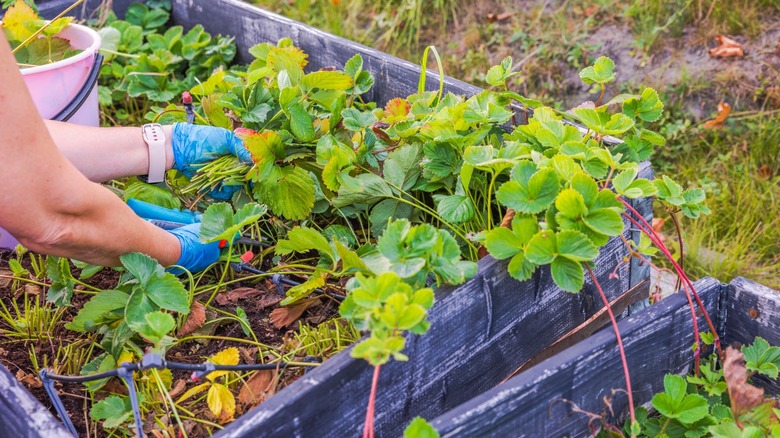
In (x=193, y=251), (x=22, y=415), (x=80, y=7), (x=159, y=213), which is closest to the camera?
(x=22, y=415)

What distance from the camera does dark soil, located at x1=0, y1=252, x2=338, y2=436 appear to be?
1.35 m

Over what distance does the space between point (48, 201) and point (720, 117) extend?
2155 mm

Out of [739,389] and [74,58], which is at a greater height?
[74,58]

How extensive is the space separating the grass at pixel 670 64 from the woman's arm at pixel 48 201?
158cm

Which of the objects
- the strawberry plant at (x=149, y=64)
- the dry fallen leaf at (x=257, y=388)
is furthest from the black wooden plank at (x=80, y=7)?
the dry fallen leaf at (x=257, y=388)

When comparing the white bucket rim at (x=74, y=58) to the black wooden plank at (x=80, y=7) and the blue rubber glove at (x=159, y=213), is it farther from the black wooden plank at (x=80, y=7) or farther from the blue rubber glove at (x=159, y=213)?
the black wooden plank at (x=80, y=7)

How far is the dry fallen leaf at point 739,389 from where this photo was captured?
1.15 m

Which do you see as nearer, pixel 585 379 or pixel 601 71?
pixel 585 379

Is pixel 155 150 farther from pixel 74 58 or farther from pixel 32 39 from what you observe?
pixel 32 39

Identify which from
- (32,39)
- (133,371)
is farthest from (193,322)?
(32,39)

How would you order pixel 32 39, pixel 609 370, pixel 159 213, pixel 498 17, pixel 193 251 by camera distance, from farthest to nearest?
1. pixel 498 17
2. pixel 32 39
3. pixel 159 213
4. pixel 193 251
5. pixel 609 370

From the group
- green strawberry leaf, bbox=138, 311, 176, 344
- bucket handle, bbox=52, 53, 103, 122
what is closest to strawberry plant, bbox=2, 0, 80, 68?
bucket handle, bbox=52, 53, 103, 122

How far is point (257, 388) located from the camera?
4.36 ft

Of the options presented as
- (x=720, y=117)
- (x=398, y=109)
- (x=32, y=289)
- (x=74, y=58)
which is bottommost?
(x=720, y=117)
